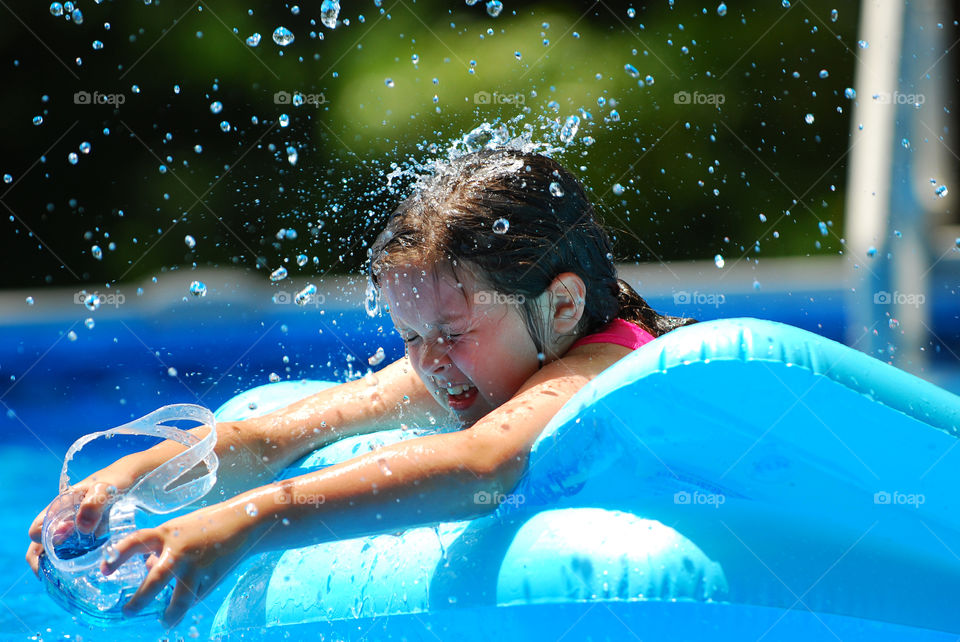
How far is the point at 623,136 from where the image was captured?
6.34 metres

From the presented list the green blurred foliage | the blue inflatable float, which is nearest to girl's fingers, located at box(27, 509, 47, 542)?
the blue inflatable float

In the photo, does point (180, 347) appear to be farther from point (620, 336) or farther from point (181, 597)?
point (181, 597)

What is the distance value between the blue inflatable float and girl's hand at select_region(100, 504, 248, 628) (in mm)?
266

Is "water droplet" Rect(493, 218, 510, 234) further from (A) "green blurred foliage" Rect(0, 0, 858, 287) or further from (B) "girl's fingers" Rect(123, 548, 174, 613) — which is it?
(A) "green blurred foliage" Rect(0, 0, 858, 287)

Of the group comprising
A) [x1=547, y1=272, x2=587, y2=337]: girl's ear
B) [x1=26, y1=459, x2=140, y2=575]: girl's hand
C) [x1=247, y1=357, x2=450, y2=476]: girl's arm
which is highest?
[x1=547, y1=272, x2=587, y2=337]: girl's ear

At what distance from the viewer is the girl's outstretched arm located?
1323 millimetres

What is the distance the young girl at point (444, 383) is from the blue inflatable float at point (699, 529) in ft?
0.37

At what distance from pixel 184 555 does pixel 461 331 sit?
2.38 feet

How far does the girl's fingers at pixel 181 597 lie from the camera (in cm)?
131

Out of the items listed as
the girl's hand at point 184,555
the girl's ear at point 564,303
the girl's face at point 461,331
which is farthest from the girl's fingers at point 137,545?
the girl's ear at point 564,303

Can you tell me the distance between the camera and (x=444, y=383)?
1960 mm

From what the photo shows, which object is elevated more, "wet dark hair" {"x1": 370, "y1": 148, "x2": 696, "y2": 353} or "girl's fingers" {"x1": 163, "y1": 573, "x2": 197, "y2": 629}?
"wet dark hair" {"x1": 370, "y1": 148, "x2": 696, "y2": 353}

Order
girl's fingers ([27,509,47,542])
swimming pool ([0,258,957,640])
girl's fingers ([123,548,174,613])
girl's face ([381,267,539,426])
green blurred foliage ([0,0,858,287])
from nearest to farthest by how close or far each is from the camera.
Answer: girl's fingers ([123,548,174,613]) < girl's fingers ([27,509,47,542]) < girl's face ([381,267,539,426]) < swimming pool ([0,258,957,640]) < green blurred foliage ([0,0,858,287])

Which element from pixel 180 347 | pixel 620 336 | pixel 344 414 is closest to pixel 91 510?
pixel 344 414
